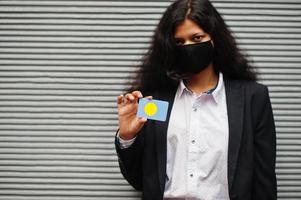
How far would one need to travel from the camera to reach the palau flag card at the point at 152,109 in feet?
5.69

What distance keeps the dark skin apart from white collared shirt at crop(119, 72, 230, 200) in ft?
0.23

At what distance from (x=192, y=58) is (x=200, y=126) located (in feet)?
1.24

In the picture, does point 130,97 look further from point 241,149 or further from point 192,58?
point 241,149

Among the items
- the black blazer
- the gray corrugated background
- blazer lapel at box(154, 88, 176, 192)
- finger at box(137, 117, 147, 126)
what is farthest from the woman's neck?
the gray corrugated background

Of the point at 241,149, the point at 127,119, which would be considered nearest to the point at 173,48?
the point at 127,119

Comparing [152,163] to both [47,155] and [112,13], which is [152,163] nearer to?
[47,155]

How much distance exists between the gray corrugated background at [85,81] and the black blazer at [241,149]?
1.91 ft

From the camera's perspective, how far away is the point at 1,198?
2.45 metres

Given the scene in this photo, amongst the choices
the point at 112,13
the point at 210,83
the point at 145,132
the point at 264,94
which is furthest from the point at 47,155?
the point at 264,94

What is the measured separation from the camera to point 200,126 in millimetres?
1786

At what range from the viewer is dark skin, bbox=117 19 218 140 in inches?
69.6

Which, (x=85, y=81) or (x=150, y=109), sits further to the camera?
A: (x=85, y=81)

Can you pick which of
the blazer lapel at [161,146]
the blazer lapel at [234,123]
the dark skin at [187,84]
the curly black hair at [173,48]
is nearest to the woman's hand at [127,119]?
the dark skin at [187,84]

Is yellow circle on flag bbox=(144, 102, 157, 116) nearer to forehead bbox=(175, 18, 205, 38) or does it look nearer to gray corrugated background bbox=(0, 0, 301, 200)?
forehead bbox=(175, 18, 205, 38)
